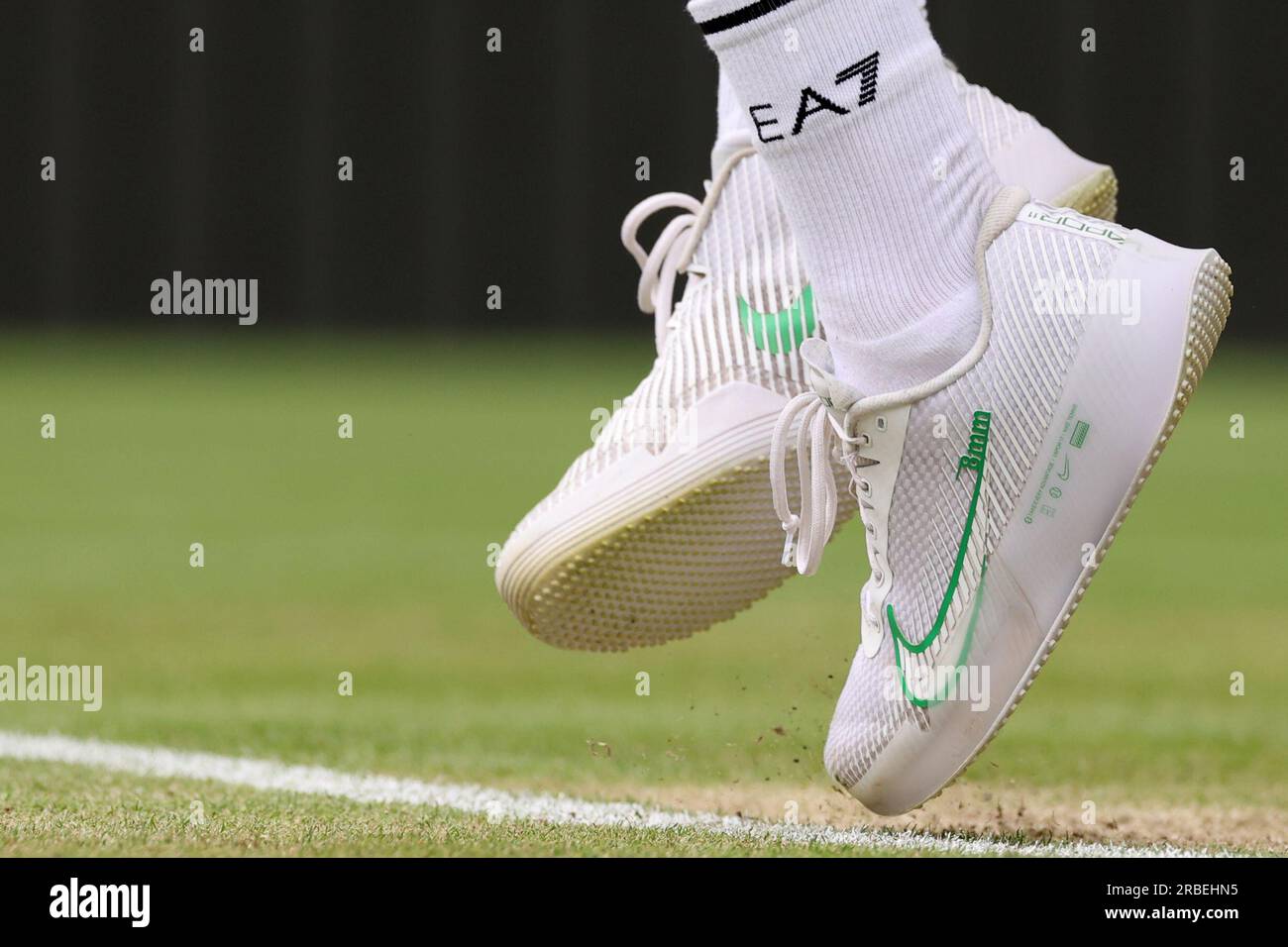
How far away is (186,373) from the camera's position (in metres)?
7.79

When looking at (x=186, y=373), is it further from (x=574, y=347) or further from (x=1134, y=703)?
(x=1134, y=703)

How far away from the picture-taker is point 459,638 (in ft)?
8.85

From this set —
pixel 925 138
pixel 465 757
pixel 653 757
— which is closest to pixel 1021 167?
pixel 925 138

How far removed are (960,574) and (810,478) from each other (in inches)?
6.2

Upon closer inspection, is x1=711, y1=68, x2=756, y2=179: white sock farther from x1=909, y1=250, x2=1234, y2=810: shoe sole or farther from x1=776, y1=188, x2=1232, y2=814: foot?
x1=909, y1=250, x2=1234, y2=810: shoe sole

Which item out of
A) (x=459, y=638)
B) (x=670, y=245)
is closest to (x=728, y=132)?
(x=670, y=245)

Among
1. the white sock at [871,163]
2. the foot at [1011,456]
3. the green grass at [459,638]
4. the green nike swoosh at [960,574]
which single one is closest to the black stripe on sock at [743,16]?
the white sock at [871,163]

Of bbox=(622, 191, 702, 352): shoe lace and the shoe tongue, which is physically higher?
bbox=(622, 191, 702, 352): shoe lace

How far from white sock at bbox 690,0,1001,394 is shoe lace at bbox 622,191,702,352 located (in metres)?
0.42

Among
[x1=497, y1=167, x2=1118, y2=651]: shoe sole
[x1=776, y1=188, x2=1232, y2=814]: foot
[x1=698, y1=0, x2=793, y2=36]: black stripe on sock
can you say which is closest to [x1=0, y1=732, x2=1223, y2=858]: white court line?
[x1=776, y1=188, x2=1232, y2=814]: foot

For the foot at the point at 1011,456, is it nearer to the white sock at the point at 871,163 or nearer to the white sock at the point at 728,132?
the white sock at the point at 871,163

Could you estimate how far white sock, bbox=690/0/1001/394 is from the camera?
127 centimetres

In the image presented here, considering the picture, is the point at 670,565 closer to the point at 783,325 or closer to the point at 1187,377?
the point at 783,325

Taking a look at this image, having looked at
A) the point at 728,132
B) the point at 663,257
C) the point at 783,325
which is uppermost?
the point at 728,132
